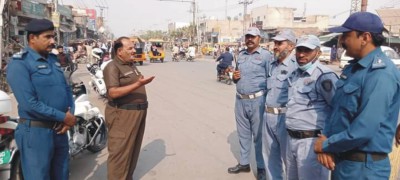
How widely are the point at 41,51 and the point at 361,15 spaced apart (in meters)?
2.42

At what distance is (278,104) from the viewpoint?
3527 mm

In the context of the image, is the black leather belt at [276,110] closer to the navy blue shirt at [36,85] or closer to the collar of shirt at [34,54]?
the navy blue shirt at [36,85]

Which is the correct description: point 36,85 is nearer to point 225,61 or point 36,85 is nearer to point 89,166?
point 89,166

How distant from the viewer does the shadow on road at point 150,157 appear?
449 centimetres

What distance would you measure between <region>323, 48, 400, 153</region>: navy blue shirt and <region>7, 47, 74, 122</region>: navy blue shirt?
7.05 feet

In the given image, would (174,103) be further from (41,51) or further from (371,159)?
(371,159)

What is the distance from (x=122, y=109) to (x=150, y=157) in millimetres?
1716

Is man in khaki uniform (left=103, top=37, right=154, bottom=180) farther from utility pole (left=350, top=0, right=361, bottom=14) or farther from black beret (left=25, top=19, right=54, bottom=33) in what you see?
utility pole (left=350, top=0, right=361, bottom=14)

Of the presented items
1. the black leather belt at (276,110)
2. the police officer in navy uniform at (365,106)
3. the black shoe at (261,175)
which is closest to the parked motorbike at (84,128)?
the black shoe at (261,175)

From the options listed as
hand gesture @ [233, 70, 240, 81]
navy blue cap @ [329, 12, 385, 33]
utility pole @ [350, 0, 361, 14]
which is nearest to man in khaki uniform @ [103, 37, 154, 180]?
hand gesture @ [233, 70, 240, 81]

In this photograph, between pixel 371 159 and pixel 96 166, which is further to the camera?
pixel 96 166

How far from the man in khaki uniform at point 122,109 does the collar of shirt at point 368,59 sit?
200cm

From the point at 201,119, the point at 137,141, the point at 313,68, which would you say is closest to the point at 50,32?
the point at 137,141

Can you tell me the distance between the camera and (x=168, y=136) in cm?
613
